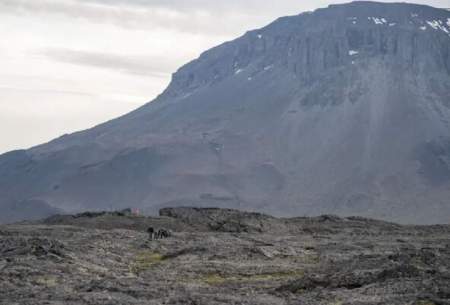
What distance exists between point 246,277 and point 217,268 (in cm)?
452

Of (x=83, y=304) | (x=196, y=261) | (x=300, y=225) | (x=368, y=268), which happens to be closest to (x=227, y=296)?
(x=83, y=304)

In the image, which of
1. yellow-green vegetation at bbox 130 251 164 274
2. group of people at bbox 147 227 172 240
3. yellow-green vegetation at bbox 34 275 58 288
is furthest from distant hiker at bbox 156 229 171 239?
yellow-green vegetation at bbox 34 275 58 288

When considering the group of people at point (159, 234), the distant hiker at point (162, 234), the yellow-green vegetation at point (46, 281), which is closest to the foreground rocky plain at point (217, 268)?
the yellow-green vegetation at point (46, 281)

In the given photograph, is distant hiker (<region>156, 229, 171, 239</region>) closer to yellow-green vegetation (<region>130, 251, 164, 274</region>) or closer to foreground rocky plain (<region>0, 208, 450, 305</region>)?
foreground rocky plain (<region>0, 208, 450, 305</region>)

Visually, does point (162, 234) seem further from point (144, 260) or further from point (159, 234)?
point (144, 260)

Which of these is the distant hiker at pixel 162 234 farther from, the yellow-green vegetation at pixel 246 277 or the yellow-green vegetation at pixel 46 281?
the yellow-green vegetation at pixel 46 281

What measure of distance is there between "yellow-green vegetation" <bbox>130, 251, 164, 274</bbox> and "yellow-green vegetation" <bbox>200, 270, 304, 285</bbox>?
4.57m

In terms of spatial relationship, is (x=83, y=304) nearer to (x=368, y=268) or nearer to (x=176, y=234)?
(x=368, y=268)

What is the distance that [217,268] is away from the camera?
6181 centimetres

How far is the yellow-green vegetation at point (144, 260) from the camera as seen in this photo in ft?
206

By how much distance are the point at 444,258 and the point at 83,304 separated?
23947 mm

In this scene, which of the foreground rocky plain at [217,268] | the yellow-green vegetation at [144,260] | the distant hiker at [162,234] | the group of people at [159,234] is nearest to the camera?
the foreground rocky plain at [217,268]

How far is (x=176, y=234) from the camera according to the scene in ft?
331

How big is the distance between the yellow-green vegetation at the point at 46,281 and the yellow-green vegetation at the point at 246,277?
8.04 meters
